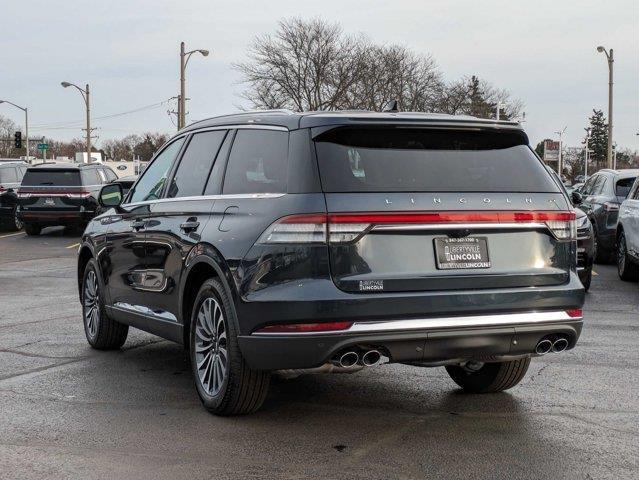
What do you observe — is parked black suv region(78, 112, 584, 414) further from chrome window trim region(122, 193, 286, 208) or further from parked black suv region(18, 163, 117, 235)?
parked black suv region(18, 163, 117, 235)

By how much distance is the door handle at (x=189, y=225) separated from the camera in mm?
5805

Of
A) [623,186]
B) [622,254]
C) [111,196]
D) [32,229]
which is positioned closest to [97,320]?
[111,196]

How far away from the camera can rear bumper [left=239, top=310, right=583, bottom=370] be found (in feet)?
15.9

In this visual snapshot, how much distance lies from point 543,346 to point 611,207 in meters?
10.4

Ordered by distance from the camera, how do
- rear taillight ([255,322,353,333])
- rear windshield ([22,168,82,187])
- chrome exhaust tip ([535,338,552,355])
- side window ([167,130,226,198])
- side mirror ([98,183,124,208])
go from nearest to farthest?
1. rear taillight ([255,322,353,333])
2. chrome exhaust tip ([535,338,552,355])
3. side window ([167,130,226,198])
4. side mirror ([98,183,124,208])
5. rear windshield ([22,168,82,187])

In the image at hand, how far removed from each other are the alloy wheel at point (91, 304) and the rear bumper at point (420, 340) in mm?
3170

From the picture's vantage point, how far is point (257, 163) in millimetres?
5480

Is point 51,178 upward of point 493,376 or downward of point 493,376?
upward

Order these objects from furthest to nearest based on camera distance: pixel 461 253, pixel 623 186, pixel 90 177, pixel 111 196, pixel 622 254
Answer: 1. pixel 90 177
2. pixel 623 186
3. pixel 622 254
4. pixel 111 196
5. pixel 461 253

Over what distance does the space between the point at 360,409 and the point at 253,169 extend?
5.24 feet

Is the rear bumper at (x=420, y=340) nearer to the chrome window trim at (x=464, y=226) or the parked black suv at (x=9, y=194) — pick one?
the chrome window trim at (x=464, y=226)

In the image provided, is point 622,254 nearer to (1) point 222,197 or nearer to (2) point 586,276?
(2) point 586,276

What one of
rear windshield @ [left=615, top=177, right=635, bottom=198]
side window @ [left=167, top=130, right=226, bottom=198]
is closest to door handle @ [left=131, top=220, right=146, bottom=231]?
side window @ [left=167, top=130, right=226, bottom=198]

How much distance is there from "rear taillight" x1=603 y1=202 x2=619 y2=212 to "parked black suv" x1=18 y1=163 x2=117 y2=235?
12.4 metres
